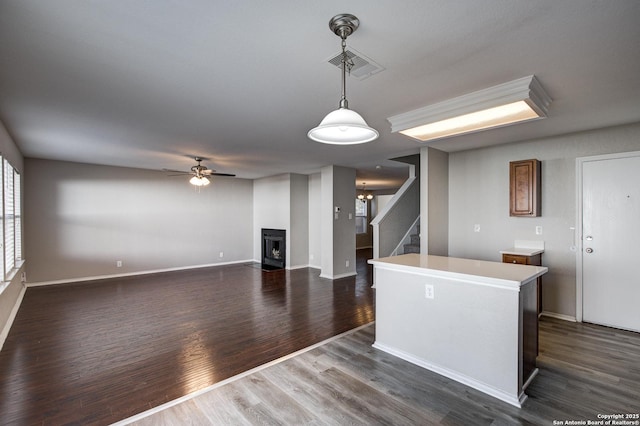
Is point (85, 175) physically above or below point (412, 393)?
above

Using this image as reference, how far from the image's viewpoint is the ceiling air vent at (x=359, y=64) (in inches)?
78.8

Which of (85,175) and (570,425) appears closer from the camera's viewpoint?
(570,425)

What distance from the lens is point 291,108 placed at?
2.99 m

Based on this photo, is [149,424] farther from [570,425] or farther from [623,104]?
[623,104]

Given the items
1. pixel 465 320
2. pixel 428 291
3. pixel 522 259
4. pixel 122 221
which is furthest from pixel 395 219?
pixel 122 221

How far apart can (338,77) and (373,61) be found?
1.06 ft

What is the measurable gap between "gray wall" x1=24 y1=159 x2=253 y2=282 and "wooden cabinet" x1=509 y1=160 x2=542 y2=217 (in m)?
6.67

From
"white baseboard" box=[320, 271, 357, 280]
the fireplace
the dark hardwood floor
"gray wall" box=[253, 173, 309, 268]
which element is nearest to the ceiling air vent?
the dark hardwood floor

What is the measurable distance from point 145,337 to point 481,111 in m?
4.25

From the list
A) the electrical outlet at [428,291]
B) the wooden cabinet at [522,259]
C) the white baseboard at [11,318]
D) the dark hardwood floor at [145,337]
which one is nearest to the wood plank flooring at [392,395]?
the dark hardwood floor at [145,337]

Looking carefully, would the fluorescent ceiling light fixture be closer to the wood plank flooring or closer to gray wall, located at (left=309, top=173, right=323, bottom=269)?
the wood plank flooring

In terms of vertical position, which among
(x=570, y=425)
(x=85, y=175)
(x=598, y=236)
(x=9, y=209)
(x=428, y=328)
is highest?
(x=85, y=175)

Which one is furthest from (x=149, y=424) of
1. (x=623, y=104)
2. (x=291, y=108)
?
(x=623, y=104)

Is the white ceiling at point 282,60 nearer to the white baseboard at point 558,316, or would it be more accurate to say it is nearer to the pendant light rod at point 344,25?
the pendant light rod at point 344,25
